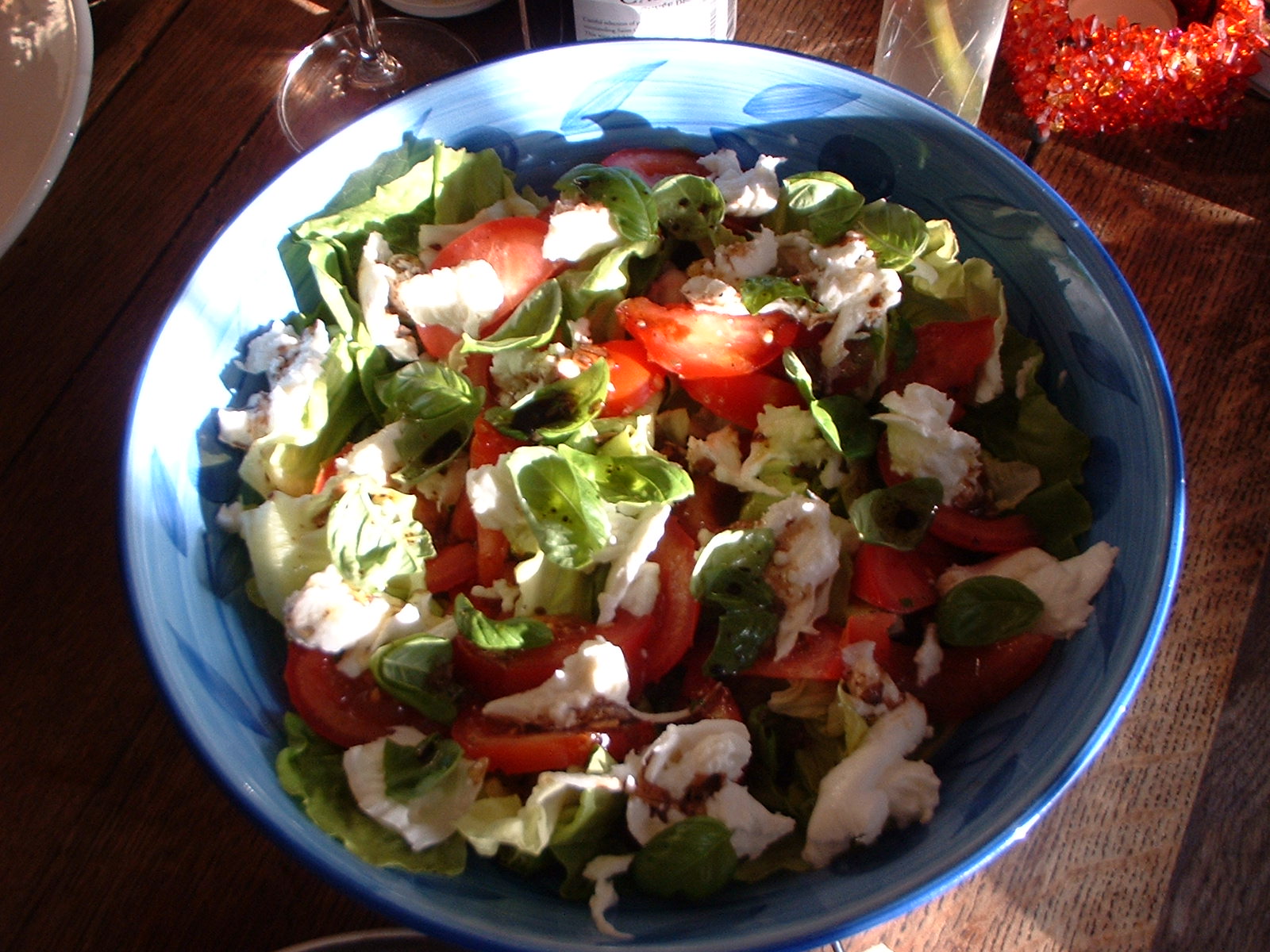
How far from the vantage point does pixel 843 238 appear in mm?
1073

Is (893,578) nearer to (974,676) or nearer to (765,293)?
(974,676)

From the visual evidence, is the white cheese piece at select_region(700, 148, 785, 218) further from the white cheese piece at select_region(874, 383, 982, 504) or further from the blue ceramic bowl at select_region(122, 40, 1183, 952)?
the white cheese piece at select_region(874, 383, 982, 504)

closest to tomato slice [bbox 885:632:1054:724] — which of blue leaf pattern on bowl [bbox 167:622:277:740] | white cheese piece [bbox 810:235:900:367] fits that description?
white cheese piece [bbox 810:235:900:367]

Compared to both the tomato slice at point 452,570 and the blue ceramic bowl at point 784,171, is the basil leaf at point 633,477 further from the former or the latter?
the blue ceramic bowl at point 784,171

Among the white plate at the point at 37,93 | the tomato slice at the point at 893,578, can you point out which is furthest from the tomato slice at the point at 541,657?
the white plate at the point at 37,93

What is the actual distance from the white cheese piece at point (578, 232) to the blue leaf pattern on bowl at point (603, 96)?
0.14 m

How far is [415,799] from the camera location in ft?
2.76

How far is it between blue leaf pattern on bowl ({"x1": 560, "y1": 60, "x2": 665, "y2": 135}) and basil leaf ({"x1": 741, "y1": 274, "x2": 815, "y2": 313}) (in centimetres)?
28

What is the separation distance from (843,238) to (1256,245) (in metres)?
0.58

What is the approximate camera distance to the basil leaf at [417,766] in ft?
2.74

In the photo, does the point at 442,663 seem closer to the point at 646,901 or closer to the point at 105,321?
the point at 646,901

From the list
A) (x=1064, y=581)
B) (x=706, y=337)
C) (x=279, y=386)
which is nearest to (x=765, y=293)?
(x=706, y=337)

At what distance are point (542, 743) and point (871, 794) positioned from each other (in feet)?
0.93

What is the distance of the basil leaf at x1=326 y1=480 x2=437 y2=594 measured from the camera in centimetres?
92
